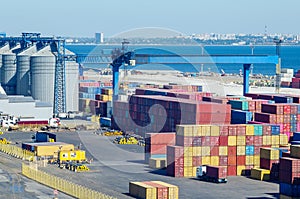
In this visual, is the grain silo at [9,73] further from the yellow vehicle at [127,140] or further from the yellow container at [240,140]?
the yellow container at [240,140]

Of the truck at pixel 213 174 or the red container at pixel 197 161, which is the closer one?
the truck at pixel 213 174

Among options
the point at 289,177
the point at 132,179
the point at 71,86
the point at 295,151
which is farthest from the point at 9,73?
the point at 289,177

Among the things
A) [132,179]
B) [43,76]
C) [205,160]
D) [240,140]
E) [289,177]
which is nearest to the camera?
[289,177]

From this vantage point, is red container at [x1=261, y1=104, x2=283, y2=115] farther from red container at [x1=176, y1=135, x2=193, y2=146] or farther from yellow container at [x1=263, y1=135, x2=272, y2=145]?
red container at [x1=176, y1=135, x2=193, y2=146]

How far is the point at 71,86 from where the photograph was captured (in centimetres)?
7900

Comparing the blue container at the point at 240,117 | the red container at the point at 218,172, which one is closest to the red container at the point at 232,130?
the red container at the point at 218,172

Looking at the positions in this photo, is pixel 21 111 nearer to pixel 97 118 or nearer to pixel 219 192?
pixel 97 118

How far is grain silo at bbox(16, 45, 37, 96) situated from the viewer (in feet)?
266

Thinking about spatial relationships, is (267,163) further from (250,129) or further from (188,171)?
(188,171)

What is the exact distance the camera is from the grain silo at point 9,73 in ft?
276

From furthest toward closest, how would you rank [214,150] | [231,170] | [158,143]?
[158,143] < [231,170] < [214,150]

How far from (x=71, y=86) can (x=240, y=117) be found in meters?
31.4

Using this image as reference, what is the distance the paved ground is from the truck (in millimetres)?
474

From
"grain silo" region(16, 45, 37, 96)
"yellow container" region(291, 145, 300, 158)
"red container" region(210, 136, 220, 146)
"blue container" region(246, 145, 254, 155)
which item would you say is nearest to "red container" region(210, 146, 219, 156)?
"red container" region(210, 136, 220, 146)
